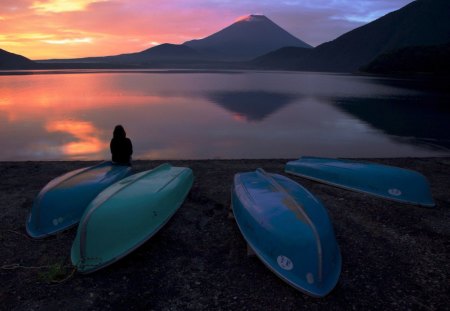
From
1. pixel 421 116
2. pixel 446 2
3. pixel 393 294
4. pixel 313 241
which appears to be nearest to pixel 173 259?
pixel 313 241

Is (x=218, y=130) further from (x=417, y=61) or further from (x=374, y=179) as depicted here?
(x=417, y=61)

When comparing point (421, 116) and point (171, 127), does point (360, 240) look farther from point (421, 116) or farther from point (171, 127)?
point (421, 116)

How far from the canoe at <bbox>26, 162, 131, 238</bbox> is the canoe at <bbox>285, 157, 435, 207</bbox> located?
5794 mm

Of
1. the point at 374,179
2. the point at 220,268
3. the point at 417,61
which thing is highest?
the point at 417,61

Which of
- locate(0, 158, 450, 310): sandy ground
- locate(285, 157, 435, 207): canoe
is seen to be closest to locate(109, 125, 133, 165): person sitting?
locate(0, 158, 450, 310): sandy ground

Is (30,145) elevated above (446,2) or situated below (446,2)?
below

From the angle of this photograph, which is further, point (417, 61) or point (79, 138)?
point (417, 61)

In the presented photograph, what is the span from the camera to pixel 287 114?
30875 mm

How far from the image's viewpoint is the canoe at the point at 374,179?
8.55 metres

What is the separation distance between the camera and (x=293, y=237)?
5.39 m

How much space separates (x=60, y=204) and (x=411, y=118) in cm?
2881

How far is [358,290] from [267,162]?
25.2 ft

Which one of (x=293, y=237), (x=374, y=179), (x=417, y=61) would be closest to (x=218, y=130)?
(x=374, y=179)

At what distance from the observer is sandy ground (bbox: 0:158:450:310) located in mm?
5137
